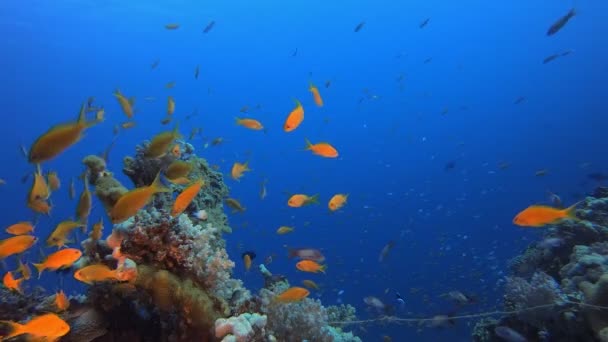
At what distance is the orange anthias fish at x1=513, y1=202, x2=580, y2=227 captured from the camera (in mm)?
4371

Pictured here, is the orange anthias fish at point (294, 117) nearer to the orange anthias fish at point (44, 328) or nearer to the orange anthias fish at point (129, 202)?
the orange anthias fish at point (129, 202)

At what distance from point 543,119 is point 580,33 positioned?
21.0 m

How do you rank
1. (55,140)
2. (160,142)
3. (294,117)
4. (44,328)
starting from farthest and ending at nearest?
(294,117)
(160,142)
(44,328)
(55,140)

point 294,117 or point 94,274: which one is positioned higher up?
point 294,117

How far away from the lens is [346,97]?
3871 inches

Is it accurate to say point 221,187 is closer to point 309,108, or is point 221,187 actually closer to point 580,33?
point 309,108

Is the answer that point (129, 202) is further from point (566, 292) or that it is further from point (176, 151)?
point (566, 292)

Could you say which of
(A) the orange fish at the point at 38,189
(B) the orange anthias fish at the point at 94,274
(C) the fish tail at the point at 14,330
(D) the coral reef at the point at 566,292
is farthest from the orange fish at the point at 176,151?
(D) the coral reef at the point at 566,292

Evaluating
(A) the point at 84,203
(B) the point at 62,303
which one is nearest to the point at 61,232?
(A) the point at 84,203

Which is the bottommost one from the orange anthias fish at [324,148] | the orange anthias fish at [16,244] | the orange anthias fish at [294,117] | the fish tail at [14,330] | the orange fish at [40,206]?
the fish tail at [14,330]

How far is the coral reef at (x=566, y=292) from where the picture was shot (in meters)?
5.61

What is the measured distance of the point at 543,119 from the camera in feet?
331

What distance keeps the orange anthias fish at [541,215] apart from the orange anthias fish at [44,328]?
4565mm

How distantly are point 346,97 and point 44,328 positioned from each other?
321ft
